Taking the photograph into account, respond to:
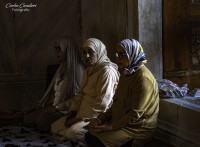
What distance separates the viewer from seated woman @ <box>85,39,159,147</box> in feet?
13.1

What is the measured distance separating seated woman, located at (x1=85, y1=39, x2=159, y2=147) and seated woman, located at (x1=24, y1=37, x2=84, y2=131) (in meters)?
1.11

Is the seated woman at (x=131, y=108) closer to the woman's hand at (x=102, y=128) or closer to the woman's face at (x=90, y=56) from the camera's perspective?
the woman's hand at (x=102, y=128)

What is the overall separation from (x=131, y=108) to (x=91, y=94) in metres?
0.92

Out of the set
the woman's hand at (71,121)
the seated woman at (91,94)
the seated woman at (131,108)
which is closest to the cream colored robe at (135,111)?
the seated woman at (131,108)

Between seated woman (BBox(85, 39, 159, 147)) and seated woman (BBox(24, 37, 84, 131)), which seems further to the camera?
seated woman (BBox(24, 37, 84, 131))

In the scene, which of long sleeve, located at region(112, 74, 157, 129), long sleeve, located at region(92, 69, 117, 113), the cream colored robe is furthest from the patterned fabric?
long sleeve, located at region(112, 74, 157, 129)

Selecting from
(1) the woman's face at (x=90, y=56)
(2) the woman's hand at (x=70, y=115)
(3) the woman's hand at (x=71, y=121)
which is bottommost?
(3) the woman's hand at (x=71, y=121)

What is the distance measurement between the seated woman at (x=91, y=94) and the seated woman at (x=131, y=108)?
0.39 m

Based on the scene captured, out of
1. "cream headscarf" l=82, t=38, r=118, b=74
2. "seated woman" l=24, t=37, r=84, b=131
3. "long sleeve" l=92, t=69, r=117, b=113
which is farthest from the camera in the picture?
"seated woman" l=24, t=37, r=84, b=131

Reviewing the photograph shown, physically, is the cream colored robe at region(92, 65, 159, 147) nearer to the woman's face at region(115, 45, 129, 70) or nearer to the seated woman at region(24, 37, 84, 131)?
the woman's face at region(115, 45, 129, 70)

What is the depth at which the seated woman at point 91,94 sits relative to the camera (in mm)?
4648

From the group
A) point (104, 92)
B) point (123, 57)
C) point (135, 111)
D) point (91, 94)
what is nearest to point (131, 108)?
point (135, 111)

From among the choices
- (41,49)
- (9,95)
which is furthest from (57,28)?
(9,95)

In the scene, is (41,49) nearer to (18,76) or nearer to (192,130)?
(18,76)
